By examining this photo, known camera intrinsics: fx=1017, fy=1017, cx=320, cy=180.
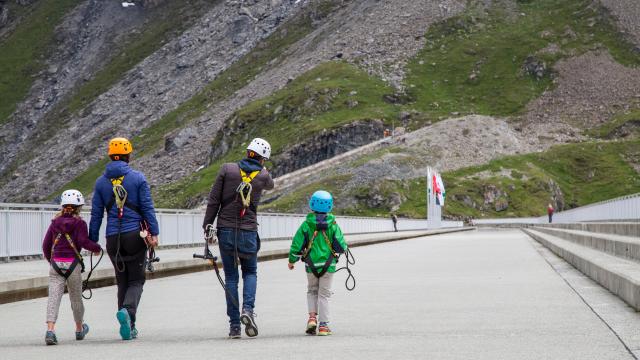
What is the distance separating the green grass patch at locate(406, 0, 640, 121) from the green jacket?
13172cm

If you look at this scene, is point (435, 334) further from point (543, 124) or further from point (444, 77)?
point (444, 77)

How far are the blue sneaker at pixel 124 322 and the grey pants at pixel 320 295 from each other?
1.90 m

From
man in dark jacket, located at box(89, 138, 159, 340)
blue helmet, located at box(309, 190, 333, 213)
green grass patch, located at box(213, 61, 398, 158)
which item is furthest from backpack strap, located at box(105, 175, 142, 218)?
green grass patch, located at box(213, 61, 398, 158)

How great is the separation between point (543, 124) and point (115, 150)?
137m

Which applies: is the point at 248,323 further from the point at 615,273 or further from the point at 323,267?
the point at 615,273

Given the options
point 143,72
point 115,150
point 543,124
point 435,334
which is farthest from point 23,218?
point 143,72

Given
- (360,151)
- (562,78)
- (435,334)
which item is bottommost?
(435,334)

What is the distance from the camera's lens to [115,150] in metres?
11.0

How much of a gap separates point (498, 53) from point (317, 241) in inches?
6365

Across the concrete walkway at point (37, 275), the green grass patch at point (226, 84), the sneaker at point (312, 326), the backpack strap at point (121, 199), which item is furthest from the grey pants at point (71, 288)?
the green grass patch at point (226, 84)

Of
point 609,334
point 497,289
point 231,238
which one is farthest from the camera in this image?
point 497,289

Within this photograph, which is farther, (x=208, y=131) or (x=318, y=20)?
(x=318, y=20)

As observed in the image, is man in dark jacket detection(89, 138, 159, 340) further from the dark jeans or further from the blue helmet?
the blue helmet

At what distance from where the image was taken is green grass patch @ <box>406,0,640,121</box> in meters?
154
